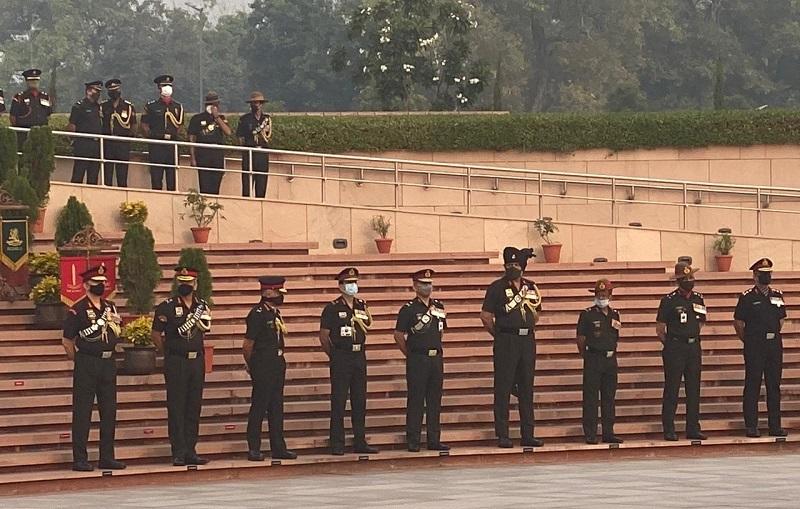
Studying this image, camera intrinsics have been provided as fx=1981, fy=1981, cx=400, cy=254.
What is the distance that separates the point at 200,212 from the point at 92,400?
676 centimetres

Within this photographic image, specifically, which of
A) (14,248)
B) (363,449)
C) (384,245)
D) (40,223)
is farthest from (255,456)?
(384,245)

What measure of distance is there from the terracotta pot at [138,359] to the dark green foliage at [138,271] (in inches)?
36.5

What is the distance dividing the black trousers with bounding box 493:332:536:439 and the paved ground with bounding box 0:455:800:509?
0.72 meters

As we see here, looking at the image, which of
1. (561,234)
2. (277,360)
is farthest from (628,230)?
(277,360)

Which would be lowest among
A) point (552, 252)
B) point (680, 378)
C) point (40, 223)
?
point (680, 378)

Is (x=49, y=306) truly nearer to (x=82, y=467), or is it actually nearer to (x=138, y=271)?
(x=138, y=271)

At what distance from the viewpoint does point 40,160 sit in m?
23.0

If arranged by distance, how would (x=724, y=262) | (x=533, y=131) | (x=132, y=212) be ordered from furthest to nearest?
(x=533, y=131), (x=724, y=262), (x=132, y=212)

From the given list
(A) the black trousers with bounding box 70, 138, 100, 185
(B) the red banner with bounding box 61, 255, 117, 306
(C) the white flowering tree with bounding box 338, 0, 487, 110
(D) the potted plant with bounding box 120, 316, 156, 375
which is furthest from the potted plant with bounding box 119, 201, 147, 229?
(C) the white flowering tree with bounding box 338, 0, 487, 110

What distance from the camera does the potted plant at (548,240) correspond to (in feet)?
82.9

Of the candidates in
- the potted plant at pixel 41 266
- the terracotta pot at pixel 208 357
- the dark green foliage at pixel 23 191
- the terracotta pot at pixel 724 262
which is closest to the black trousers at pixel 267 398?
the terracotta pot at pixel 208 357

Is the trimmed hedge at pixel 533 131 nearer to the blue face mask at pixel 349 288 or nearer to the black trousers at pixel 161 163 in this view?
the black trousers at pixel 161 163

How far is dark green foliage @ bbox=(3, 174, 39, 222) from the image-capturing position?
70.8ft

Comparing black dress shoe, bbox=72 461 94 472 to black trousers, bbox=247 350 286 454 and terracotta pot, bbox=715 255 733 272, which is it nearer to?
black trousers, bbox=247 350 286 454
